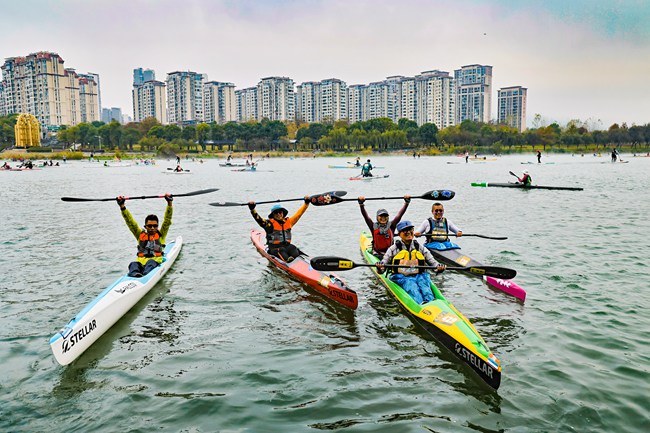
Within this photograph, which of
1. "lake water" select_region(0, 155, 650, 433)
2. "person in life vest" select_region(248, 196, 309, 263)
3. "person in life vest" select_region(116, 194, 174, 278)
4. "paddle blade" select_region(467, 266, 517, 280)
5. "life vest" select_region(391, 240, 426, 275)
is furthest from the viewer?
"person in life vest" select_region(248, 196, 309, 263)

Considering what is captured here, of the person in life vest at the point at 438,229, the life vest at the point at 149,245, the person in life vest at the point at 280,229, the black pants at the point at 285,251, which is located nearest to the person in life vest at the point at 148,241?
the life vest at the point at 149,245

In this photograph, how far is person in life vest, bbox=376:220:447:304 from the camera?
963 cm

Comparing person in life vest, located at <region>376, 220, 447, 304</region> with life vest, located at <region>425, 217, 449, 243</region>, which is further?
life vest, located at <region>425, 217, 449, 243</region>

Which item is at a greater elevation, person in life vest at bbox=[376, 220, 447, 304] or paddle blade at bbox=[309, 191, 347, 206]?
paddle blade at bbox=[309, 191, 347, 206]

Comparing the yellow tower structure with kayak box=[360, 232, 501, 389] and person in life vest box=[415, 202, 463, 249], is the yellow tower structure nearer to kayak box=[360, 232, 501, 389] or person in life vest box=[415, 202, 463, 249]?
person in life vest box=[415, 202, 463, 249]

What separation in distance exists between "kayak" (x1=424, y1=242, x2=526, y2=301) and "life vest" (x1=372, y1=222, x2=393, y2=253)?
1.73 m

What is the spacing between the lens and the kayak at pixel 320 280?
33.4 ft

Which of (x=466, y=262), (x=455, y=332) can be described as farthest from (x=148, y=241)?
(x=466, y=262)

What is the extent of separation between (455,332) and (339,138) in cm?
13016

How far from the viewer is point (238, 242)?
18.5 meters

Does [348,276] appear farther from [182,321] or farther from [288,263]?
[182,321]

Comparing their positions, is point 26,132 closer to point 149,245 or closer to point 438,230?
point 149,245

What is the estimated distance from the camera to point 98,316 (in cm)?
880

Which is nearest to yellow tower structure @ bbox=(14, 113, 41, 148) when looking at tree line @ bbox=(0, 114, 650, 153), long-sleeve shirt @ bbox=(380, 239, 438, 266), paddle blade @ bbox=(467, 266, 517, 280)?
tree line @ bbox=(0, 114, 650, 153)
